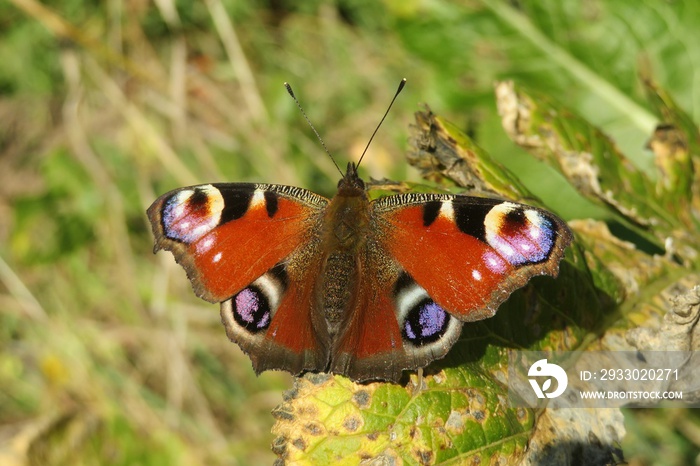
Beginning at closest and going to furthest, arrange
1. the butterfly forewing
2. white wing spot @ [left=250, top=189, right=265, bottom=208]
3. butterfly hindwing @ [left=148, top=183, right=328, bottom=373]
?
the butterfly forewing < butterfly hindwing @ [left=148, top=183, right=328, bottom=373] < white wing spot @ [left=250, top=189, right=265, bottom=208]

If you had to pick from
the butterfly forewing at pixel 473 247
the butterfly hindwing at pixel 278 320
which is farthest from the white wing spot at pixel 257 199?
the butterfly forewing at pixel 473 247

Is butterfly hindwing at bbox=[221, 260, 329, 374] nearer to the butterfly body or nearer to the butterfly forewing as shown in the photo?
the butterfly body

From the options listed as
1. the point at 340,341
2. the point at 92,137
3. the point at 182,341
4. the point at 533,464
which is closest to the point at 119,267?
the point at 182,341

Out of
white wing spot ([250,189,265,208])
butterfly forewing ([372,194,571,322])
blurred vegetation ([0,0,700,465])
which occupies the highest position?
butterfly forewing ([372,194,571,322])

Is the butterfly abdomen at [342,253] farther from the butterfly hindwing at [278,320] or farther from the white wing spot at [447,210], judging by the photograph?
the white wing spot at [447,210]

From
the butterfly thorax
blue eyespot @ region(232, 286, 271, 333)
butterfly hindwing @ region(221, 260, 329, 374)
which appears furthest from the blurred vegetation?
blue eyespot @ region(232, 286, 271, 333)

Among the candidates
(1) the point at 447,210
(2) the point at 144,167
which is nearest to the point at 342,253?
(1) the point at 447,210
